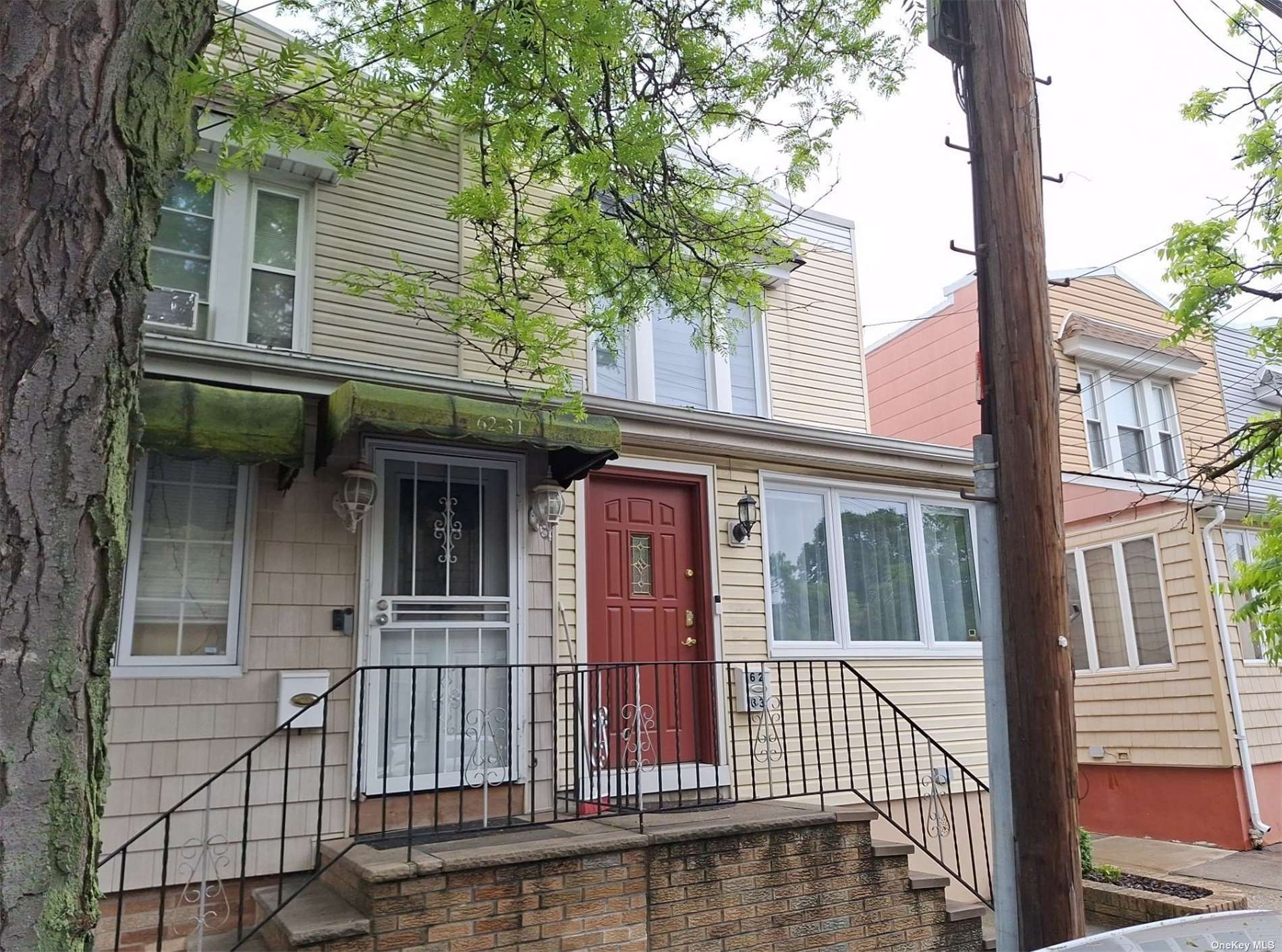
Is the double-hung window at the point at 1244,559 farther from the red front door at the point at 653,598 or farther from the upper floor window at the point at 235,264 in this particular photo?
the upper floor window at the point at 235,264

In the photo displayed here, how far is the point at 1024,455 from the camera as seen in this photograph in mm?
3504

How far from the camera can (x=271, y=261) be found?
6.32 meters

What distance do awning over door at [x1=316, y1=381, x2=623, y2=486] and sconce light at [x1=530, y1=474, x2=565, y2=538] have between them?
41 cm

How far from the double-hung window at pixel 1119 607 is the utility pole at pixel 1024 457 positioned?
748cm

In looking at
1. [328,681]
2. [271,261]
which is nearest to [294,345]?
[271,261]

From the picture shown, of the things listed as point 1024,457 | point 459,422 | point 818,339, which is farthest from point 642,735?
point 818,339

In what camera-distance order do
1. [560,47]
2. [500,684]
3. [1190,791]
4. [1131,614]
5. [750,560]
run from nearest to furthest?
1. [560,47]
2. [500,684]
3. [750,560]
4. [1190,791]
5. [1131,614]

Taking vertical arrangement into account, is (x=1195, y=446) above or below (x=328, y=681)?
above

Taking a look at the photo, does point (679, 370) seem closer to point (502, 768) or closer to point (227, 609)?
point (502, 768)

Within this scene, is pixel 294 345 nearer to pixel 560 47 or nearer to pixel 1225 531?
pixel 560 47

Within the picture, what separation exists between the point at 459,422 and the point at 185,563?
187 cm

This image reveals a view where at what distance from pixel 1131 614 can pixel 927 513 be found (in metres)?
3.90

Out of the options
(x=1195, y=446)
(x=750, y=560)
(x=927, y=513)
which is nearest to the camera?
(x=750, y=560)

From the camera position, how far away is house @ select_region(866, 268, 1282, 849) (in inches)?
379
